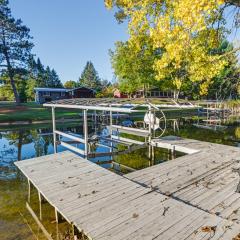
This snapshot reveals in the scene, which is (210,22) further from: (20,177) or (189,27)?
(20,177)

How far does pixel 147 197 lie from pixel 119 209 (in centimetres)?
85

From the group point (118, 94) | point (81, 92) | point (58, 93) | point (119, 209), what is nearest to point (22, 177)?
→ point (119, 209)

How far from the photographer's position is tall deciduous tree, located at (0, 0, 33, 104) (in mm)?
35219

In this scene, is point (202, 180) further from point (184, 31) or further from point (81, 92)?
point (81, 92)

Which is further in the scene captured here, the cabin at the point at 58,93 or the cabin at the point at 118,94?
the cabin at the point at 118,94

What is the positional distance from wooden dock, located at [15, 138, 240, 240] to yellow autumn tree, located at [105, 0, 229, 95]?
2.58m

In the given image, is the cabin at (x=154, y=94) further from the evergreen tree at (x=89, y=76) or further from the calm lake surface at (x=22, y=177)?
the calm lake surface at (x=22, y=177)

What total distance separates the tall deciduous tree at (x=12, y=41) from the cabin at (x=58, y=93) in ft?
36.7

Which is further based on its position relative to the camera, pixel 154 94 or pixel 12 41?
pixel 154 94

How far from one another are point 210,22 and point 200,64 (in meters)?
0.90

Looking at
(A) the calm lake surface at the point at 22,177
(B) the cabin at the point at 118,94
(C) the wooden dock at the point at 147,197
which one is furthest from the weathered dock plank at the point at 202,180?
(B) the cabin at the point at 118,94

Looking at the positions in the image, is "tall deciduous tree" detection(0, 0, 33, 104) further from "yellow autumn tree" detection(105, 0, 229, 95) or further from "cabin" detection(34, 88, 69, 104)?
"yellow autumn tree" detection(105, 0, 229, 95)

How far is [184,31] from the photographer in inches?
168

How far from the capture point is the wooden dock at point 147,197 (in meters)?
3.95
